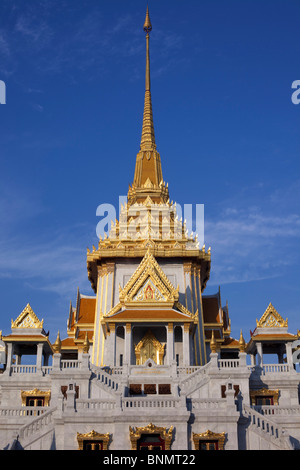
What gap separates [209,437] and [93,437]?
541cm

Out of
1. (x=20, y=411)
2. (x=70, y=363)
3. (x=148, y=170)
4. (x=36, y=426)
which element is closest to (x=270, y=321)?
(x=70, y=363)

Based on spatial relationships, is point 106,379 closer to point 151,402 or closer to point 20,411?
point 20,411

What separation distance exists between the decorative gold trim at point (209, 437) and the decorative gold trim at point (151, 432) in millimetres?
1230

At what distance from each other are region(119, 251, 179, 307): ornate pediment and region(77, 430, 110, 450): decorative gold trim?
1710cm

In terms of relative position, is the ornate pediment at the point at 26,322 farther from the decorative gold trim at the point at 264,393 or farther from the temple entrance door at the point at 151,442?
the temple entrance door at the point at 151,442

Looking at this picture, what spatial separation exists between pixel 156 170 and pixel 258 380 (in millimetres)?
29531

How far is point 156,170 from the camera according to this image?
66.8 metres

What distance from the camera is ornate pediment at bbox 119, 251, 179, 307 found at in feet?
161

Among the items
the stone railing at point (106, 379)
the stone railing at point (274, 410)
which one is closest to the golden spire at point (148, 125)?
the stone railing at point (106, 379)

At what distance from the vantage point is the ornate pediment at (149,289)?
48.9m

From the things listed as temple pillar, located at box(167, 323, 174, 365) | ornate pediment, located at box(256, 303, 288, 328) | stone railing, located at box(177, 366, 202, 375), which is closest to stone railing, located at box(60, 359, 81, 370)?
stone railing, located at box(177, 366, 202, 375)

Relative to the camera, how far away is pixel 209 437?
32.3 meters
